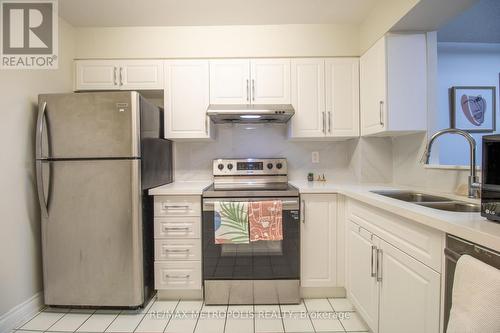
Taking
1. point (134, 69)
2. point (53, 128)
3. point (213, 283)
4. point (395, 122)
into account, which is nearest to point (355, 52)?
point (395, 122)

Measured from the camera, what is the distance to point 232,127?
256cm

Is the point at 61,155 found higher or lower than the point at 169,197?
higher

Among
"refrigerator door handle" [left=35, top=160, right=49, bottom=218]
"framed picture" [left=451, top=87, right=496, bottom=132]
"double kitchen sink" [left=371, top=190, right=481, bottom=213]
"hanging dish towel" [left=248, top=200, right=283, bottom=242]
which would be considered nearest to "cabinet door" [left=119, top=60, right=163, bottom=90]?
"refrigerator door handle" [left=35, top=160, right=49, bottom=218]

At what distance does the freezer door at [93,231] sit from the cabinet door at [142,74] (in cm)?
86

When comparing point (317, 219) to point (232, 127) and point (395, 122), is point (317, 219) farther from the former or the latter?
point (232, 127)

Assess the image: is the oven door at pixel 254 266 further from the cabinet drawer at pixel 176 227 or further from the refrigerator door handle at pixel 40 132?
the refrigerator door handle at pixel 40 132

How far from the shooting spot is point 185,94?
2264 mm

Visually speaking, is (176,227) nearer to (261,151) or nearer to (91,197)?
(91,197)

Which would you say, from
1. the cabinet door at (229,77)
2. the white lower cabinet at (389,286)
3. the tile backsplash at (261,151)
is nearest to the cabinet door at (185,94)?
the cabinet door at (229,77)

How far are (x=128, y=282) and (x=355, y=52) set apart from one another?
104 inches

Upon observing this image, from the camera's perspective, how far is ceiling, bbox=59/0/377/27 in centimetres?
195

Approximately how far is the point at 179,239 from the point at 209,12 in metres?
1.85

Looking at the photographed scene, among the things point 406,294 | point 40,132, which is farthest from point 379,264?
point 40,132

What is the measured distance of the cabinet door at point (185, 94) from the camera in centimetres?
226
